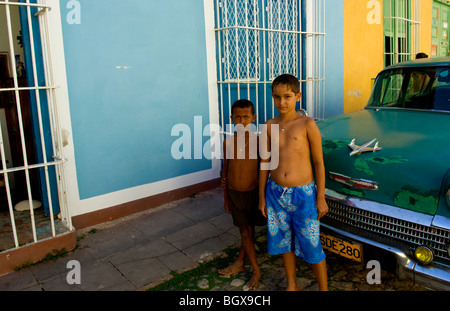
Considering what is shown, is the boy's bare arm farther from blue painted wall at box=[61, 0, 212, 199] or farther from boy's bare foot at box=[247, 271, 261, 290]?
blue painted wall at box=[61, 0, 212, 199]

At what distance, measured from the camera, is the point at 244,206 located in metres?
2.76

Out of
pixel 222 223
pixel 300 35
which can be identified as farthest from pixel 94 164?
pixel 300 35

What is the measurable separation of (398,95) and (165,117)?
2.61 meters

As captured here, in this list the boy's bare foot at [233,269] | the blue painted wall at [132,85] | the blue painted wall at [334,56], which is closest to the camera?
the boy's bare foot at [233,269]

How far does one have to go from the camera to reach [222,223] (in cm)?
400

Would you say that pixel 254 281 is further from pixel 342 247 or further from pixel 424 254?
pixel 424 254

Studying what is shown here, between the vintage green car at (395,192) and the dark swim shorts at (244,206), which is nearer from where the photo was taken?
the vintage green car at (395,192)

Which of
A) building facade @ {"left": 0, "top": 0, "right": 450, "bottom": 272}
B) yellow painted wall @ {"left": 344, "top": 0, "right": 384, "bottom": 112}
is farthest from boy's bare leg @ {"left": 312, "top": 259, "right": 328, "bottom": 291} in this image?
yellow painted wall @ {"left": 344, "top": 0, "right": 384, "bottom": 112}

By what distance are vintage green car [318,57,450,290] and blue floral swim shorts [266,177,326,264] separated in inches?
12.4

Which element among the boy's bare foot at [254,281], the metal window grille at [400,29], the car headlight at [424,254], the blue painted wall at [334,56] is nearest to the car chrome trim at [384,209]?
the car headlight at [424,254]

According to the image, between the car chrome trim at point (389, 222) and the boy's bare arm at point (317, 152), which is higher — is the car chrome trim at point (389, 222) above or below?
below

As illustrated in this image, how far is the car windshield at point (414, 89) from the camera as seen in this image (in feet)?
10.8

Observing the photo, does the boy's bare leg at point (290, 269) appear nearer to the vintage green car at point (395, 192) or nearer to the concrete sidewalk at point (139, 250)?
the vintage green car at point (395, 192)

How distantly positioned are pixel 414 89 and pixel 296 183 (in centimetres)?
197
